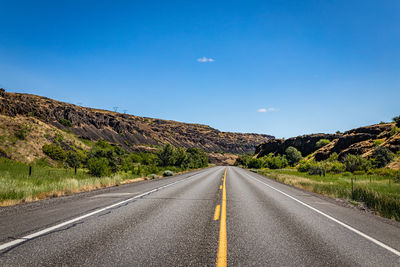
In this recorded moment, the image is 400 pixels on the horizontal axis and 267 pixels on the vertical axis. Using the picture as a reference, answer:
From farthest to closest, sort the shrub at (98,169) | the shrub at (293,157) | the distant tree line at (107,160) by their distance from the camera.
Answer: the shrub at (293,157) → the distant tree line at (107,160) → the shrub at (98,169)

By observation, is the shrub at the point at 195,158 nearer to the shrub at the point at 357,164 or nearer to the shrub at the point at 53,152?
the shrub at the point at 53,152

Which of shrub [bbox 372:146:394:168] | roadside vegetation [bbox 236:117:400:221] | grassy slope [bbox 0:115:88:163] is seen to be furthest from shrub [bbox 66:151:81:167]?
shrub [bbox 372:146:394:168]

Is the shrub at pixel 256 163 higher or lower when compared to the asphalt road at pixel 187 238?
lower

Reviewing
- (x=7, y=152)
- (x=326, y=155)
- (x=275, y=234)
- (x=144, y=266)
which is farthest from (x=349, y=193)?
(x=326, y=155)

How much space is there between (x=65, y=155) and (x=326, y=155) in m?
74.9

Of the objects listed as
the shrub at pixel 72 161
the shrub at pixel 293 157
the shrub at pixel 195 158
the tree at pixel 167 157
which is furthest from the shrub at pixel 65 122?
the shrub at pixel 293 157

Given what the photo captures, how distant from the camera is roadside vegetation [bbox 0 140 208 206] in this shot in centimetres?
973

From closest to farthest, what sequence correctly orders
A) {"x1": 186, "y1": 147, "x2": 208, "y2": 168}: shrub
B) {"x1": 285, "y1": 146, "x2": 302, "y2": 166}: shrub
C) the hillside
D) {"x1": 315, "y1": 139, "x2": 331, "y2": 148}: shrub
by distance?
the hillside
{"x1": 186, "y1": 147, "x2": 208, "y2": 168}: shrub
{"x1": 285, "y1": 146, "x2": 302, "y2": 166}: shrub
{"x1": 315, "y1": 139, "x2": 331, "y2": 148}: shrub

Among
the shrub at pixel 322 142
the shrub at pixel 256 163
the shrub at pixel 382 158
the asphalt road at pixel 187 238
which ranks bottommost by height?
the shrub at pixel 256 163

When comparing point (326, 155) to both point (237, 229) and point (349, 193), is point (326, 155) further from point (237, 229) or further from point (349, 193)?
point (237, 229)

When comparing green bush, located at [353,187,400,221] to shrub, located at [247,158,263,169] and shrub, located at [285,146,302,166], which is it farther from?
shrub, located at [285,146,302,166]

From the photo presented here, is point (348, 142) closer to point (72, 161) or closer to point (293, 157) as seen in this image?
point (293, 157)

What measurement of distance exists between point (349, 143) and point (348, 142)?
413 millimetres

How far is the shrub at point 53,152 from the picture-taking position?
130 feet
